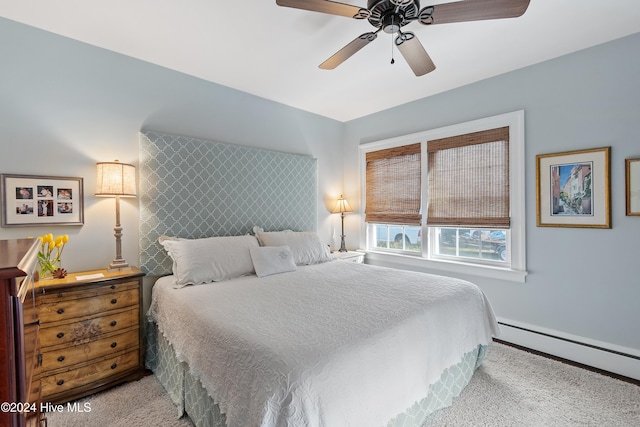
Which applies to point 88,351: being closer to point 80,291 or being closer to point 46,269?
point 80,291

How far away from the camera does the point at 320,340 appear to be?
1332 millimetres

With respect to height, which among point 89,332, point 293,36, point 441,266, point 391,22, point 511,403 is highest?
point 293,36

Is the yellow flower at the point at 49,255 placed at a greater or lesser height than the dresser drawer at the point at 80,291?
greater

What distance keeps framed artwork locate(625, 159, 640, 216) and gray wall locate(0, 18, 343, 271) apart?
3.62m

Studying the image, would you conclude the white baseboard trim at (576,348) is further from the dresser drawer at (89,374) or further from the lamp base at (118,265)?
the lamp base at (118,265)

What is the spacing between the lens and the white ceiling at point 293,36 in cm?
197

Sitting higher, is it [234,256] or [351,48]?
[351,48]

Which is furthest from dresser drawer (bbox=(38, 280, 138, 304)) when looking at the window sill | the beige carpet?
the window sill

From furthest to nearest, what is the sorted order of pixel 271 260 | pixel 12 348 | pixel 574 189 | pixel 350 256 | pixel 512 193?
pixel 350 256
pixel 512 193
pixel 271 260
pixel 574 189
pixel 12 348

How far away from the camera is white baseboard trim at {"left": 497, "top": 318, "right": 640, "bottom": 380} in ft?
7.43

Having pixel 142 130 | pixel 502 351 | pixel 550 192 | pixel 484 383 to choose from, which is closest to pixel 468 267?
pixel 502 351

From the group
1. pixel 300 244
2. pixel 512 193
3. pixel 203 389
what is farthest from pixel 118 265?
pixel 512 193

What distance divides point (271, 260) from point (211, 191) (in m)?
0.99

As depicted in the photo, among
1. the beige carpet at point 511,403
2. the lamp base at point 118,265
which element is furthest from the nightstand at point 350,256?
the lamp base at point 118,265
